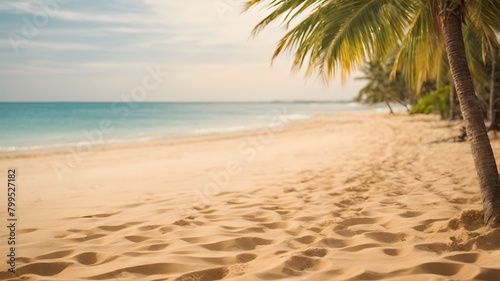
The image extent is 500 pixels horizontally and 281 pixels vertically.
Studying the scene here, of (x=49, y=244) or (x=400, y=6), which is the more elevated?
(x=400, y=6)

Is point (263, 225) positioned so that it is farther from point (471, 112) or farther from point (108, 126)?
point (108, 126)

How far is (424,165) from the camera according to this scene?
7.14 metres

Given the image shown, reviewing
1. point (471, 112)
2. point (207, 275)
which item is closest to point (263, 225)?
point (207, 275)

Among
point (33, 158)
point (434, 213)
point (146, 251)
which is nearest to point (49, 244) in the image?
point (146, 251)

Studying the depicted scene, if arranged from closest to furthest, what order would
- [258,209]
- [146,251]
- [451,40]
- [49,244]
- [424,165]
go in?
[146,251] < [49,244] < [451,40] < [258,209] < [424,165]

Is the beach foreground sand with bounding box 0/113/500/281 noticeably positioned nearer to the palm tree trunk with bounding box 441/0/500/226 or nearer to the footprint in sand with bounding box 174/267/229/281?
the footprint in sand with bounding box 174/267/229/281

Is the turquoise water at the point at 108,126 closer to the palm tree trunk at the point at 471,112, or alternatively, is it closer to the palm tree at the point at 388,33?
the palm tree at the point at 388,33

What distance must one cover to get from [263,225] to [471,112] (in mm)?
2317

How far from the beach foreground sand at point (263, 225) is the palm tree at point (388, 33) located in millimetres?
639

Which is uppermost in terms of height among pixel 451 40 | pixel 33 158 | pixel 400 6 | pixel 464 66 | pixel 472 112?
pixel 400 6

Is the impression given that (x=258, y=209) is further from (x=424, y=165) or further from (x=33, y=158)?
(x=33, y=158)

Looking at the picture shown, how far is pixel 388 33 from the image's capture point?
14.2ft

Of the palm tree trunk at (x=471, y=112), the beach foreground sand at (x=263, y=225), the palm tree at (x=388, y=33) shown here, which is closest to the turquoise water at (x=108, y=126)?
the beach foreground sand at (x=263, y=225)

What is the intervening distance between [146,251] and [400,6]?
3725 mm
